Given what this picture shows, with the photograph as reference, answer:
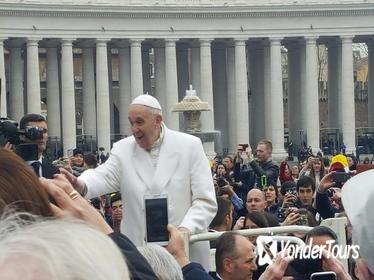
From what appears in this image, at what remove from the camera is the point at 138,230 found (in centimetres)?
1027

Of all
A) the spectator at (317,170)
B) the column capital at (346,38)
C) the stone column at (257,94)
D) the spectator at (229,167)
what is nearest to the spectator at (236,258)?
the spectator at (317,170)

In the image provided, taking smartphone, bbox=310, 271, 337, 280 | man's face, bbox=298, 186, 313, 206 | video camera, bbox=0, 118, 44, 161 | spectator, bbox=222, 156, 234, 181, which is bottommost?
spectator, bbox=222, 156, 234, 181

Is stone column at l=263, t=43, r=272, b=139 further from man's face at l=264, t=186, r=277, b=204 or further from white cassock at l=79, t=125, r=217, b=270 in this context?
white cassock at l=79, t=125, r=217, b=270

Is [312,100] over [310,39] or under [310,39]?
under

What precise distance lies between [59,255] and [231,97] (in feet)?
288

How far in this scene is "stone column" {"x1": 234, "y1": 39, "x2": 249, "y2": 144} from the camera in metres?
85.8

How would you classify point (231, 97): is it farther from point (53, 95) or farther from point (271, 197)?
point (271, 197)

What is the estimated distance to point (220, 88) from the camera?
9469 centimetres

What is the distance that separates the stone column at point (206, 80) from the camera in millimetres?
85500

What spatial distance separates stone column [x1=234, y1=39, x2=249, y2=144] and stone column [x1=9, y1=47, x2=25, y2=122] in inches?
739

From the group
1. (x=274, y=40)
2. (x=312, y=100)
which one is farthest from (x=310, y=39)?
(x=312, y=100)

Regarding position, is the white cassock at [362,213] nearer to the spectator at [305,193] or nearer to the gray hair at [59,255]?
the gray hair at [59,255]

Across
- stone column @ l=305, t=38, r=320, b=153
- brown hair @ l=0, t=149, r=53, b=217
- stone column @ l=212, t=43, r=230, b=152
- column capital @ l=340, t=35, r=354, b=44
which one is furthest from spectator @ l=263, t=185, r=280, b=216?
stone column @ l=212, t=43, r=230, b=152

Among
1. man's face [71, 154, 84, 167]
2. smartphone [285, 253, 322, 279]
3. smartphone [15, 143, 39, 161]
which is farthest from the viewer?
man's face [71, 154, 84, 167]
